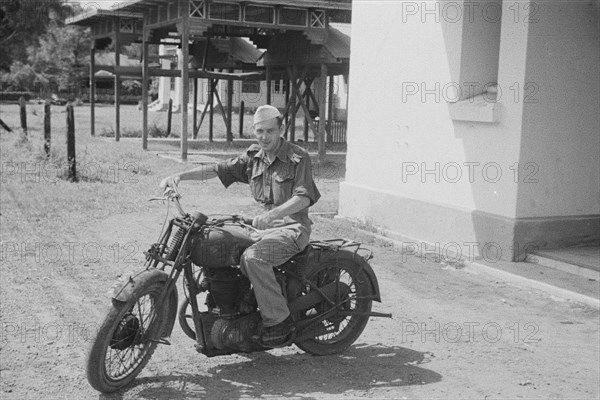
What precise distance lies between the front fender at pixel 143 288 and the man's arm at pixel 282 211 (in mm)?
665

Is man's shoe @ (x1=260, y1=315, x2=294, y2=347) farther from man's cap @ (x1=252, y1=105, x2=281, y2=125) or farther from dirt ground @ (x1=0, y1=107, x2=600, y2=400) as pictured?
man's cap @ (x1=252, y1=105, x2=281, y2=125)

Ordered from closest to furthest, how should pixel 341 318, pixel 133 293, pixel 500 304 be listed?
pixel 133 293
pixel 341 318
pixel 500 304

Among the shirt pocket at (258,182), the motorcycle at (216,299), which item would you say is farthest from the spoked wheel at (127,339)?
the shirt pocket at (258,182)

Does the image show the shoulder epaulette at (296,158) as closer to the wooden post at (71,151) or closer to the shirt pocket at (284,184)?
the shirt pocket at (284,184)

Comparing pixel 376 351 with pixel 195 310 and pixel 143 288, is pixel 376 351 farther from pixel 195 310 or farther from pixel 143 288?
pixel 143 288

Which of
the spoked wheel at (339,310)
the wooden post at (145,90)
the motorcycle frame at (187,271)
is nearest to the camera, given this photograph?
the motorcycle frame at (187,271)

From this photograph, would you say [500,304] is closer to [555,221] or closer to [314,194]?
[555,221]

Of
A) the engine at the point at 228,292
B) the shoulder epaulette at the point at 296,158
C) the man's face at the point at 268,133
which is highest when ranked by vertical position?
the man's face at the point at 268,133

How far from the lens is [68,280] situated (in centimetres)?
809

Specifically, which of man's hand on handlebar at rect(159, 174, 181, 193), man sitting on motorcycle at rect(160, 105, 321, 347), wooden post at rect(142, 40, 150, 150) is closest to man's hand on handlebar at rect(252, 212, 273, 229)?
man sitting on motorcycle at rect(160, 105, 321, 347)

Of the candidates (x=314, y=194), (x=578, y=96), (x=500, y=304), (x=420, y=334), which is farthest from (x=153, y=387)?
(x=578, y=96)

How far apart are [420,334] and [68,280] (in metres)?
3.39

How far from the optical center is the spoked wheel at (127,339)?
4977mm

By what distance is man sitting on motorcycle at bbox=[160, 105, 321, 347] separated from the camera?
5422mm
